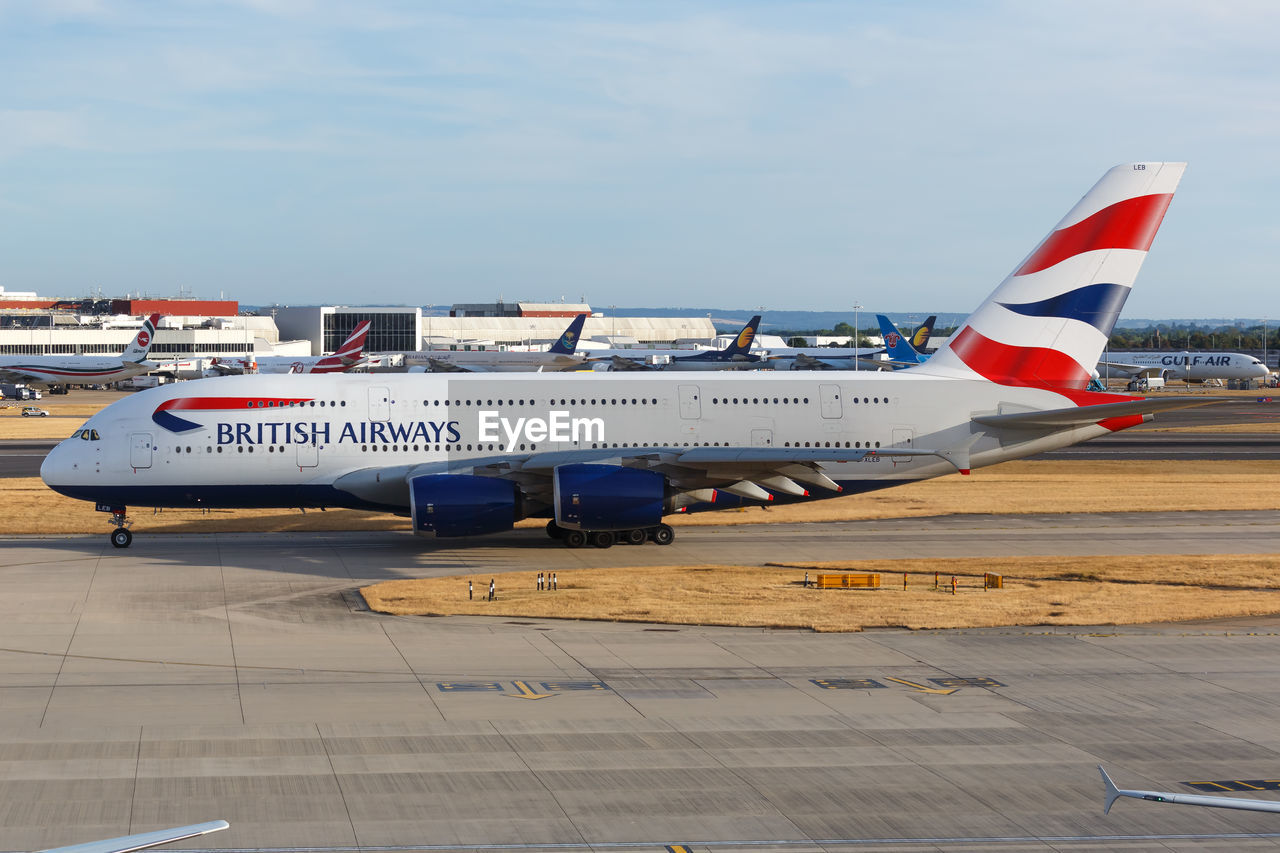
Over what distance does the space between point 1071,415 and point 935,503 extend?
11711 mm

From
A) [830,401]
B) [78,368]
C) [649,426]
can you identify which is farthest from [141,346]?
[830,401]

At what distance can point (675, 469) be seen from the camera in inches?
1361

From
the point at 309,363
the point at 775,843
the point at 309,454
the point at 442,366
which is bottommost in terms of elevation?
the point at 775,843

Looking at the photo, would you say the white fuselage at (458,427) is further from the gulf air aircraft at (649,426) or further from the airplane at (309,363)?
the airplane at (309,363)

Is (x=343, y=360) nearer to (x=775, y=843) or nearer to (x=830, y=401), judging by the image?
(x=830, y=401)

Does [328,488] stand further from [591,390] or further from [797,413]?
[797,413]

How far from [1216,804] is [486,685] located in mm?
13774

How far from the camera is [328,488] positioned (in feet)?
116

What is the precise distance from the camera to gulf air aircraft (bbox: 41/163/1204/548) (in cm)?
3456

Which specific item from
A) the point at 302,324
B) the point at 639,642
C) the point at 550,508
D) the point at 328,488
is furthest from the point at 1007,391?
the point at 302,324

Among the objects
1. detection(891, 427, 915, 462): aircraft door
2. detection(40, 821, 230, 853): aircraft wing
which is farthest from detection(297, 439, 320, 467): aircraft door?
detection(40, 821, 230, 853): aircraft wing

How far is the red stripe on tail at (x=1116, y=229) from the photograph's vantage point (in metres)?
36.6

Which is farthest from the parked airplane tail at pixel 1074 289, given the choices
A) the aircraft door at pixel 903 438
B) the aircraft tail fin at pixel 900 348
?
the aircraft tail fin at pixel 900 348

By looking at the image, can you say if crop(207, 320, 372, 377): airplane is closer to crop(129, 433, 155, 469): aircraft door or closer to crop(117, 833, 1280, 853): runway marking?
crop(129, 433, 155, 469): aircraft door
